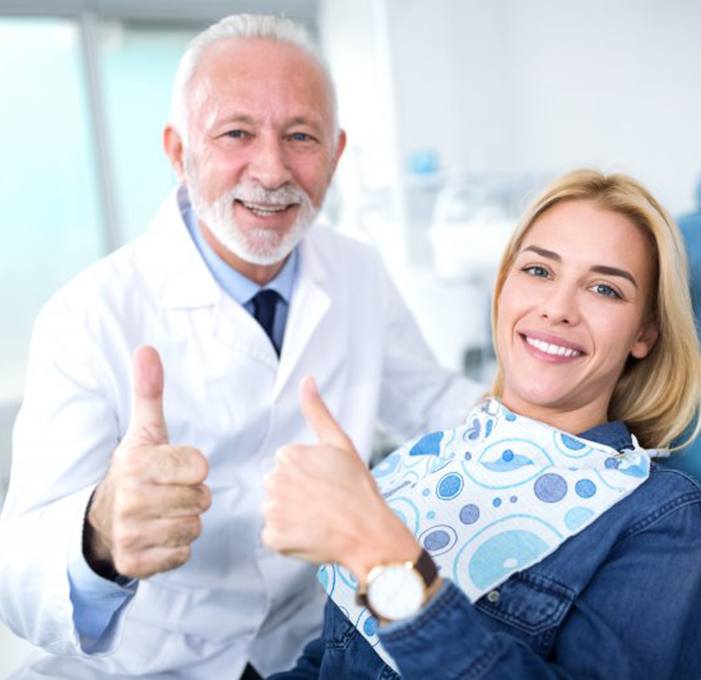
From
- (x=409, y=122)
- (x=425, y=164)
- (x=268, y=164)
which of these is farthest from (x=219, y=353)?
(x=409, y=122)

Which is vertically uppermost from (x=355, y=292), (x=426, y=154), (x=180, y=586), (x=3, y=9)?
(x=3, y=9)

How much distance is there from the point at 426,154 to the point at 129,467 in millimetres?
3365

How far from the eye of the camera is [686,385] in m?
1.15

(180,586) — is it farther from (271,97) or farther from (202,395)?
(271,97)

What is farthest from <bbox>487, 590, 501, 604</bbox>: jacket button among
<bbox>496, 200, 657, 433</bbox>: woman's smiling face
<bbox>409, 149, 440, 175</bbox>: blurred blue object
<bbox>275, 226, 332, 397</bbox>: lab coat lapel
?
<bbox>409, 149, 440, 175</bbox>: blurred blue object

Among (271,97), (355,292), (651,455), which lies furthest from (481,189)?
(651,455)

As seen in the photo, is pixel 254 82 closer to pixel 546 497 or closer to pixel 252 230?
pixel 252 230

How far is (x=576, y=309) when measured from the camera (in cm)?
108

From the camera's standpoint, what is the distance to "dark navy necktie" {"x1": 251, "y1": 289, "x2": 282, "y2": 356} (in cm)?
144

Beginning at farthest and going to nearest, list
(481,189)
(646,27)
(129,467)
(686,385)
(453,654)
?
1. (481,189)
2. (646,27)
3. (686,385)
4. (129,467)
5. (453,654)

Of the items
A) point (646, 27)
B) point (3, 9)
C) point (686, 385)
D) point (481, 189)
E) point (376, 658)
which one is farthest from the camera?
point (3, 9)

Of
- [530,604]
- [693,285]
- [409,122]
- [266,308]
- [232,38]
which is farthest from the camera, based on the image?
[409,122]

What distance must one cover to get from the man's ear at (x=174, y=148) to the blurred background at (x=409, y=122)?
187 centimetres

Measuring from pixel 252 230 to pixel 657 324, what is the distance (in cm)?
64
